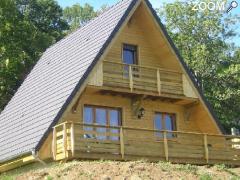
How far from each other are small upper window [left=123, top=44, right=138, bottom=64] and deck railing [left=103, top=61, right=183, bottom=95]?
2.89 feet

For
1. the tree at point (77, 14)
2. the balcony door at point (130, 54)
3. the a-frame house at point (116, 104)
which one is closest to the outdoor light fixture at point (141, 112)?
the a-frame house at point (116, 104)

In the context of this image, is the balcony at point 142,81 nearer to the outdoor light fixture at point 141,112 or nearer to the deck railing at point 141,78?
the deck railing at point 141,78

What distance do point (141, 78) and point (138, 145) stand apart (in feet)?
11.3

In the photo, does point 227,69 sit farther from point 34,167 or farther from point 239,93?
point 34,167

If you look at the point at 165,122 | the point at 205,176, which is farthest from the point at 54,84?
the point at 205,176

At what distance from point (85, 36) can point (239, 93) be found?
743 inches

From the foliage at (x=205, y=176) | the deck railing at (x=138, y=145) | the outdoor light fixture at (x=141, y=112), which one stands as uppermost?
the outdoor light fixture at (x=141, y=112)

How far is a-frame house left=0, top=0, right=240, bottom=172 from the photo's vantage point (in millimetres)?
17984

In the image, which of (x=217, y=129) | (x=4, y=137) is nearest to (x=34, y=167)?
(x=4, y=137)

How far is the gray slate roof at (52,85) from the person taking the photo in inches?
733

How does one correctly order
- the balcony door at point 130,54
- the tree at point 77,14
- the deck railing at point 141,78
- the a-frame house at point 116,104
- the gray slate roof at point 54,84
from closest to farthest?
the a-frame house at point 116,104 → the gray slate roof at point 54,84 → the deck railing at point 141,78 → the balcony door at point 130,54 → the tree at point 77,14

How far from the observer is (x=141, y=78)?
21.1 m

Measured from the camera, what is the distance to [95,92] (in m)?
20.7

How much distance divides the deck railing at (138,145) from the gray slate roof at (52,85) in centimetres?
96
